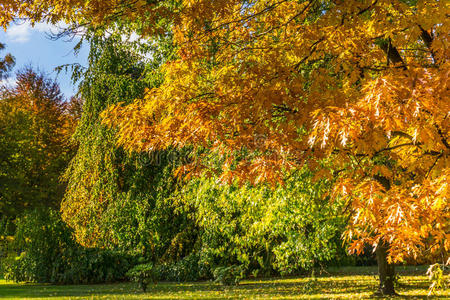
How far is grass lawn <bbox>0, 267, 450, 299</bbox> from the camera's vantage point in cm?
820

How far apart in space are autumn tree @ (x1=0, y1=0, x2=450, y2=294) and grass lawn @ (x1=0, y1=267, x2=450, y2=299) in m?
4.10

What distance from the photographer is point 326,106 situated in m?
3.74

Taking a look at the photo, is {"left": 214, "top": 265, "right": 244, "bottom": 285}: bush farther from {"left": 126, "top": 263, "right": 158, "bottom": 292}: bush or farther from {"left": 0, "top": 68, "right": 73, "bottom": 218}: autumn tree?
{"left": 0, "top": 68, "right": 73, "bottom": 218}: autumn tree

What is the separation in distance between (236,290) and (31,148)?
39.7ft

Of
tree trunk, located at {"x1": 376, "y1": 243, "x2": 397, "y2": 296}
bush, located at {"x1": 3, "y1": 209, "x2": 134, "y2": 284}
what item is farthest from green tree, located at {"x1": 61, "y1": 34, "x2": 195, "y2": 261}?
tree trunk, located at {"x1": 376, "y1": 243, "x2": 397, "y2": 296}

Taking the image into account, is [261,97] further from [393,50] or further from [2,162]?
[2,162]

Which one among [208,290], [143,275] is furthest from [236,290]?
[143,275]

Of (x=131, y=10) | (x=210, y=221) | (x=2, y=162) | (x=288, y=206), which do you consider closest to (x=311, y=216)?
(x=288, y=206)

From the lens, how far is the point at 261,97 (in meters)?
4.07

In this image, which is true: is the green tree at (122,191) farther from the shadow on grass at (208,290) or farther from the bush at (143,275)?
the bush at (143,275)

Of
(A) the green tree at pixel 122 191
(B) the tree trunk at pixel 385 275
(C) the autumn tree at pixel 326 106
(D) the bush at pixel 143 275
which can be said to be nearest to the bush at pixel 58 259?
(A) the green tree at pixel 122 191

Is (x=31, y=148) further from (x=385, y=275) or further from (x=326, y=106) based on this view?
(x=326, y=106)

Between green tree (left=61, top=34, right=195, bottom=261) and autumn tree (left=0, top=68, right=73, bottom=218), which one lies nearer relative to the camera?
green tree (left=61, top=34, right=195, bottom=261)

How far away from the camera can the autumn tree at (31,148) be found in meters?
16.5
